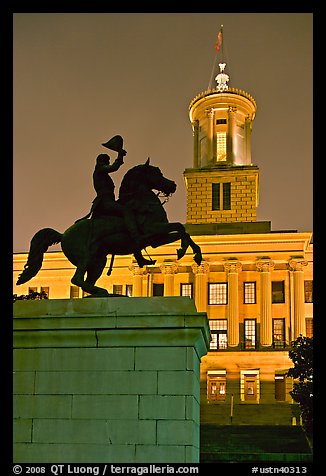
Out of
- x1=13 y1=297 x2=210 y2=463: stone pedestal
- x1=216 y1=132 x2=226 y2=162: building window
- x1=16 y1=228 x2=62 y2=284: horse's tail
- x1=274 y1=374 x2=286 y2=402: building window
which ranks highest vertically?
x1=216 y1=132 x2=226 y2=162: building window

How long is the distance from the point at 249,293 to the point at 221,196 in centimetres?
1369

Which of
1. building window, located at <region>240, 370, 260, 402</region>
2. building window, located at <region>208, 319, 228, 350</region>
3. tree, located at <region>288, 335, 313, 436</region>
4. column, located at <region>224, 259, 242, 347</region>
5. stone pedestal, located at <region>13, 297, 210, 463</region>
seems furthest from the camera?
building window, located at <region>208, 319, 228, 350</region>

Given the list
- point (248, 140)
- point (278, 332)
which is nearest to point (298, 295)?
point (278, 332)

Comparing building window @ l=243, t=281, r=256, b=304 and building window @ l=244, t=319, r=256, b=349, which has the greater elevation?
building window @ l=243, t=281, r=256, b=304

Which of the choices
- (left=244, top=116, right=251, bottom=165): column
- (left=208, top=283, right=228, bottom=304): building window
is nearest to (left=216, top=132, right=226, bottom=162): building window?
(left=244, top=116, right=251, bottom=165): column

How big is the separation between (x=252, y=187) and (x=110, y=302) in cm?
7415

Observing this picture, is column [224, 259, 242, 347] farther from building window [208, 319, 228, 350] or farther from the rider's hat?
the rider's hat

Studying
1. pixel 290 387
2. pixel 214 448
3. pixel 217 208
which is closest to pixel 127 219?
pixel 214 448

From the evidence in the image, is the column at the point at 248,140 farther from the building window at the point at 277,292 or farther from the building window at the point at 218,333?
the building window at the point at 218,333

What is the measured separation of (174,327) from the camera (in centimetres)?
1602

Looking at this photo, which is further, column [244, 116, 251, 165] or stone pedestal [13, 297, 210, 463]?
column [244, 116, 251, 165]

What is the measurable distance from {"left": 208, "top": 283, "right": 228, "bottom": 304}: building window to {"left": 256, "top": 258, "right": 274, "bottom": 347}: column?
3.35m

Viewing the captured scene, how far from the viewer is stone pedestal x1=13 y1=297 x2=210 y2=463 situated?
15680 mm
